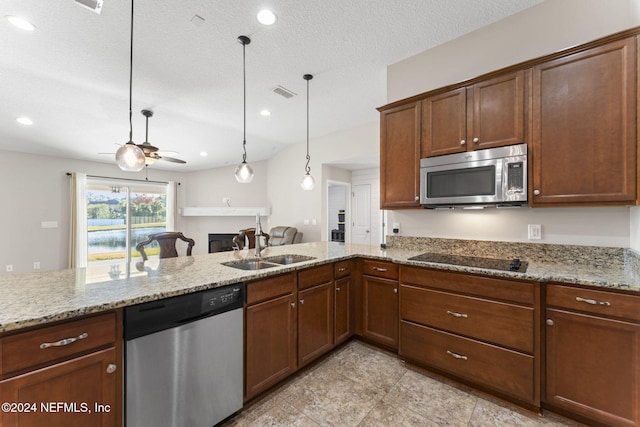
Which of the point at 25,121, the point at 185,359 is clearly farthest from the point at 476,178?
the point at 25,121

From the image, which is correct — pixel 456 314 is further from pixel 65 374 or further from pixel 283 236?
Result: pixel 283 236

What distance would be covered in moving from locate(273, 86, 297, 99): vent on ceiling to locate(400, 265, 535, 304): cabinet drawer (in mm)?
2634

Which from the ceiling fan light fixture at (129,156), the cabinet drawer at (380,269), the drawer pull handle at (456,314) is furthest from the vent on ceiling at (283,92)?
the drawer pull handle at (456,314)

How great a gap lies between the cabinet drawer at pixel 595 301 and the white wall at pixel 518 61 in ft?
2.00

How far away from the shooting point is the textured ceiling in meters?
2.13

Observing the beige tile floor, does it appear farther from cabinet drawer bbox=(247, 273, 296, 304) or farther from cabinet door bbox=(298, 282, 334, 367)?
cabinet drawer bbox=(247, 273, 296, 304)

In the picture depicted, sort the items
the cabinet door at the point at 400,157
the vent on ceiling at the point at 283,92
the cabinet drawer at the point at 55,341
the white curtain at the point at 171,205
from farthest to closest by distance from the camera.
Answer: the white curtain at the point at 171,205
the vent on ceiling at the point at 283,92
the cabinet door at the point at 400,157
the cabinet drawer at the point at 55,341

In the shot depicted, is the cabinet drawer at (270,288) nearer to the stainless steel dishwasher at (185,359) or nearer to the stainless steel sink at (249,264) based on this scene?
the stainless steel dishwasher at (185,359)

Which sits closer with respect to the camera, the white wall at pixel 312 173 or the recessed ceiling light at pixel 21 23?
the recessed ceiling light at pixel 21 23

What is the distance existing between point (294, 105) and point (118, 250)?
222 inches

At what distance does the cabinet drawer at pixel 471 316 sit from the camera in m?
1.75

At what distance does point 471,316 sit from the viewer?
1.93 metres

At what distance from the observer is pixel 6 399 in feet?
3.16

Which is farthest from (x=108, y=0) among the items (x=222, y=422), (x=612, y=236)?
(x=612, y=236)
